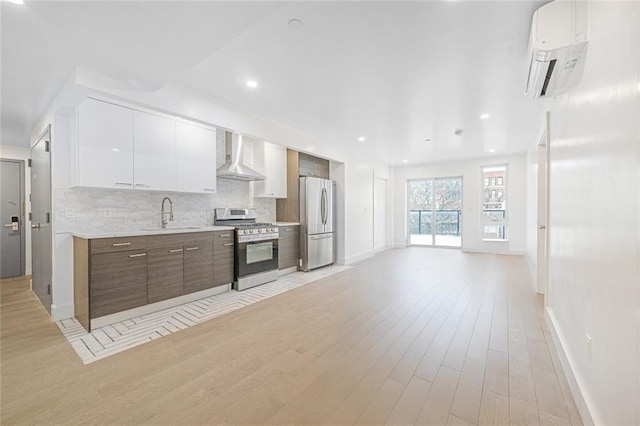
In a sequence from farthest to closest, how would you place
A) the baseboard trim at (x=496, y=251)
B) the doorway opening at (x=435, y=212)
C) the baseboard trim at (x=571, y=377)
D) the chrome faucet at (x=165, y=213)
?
the doorway opening at (x=435, y=212), the baseboard trim at (x=496, y=251), the chrome faucet at (x=165, y=213), the baseboard trim at (x=571, y=377)

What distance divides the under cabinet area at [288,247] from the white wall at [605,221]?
155 inches

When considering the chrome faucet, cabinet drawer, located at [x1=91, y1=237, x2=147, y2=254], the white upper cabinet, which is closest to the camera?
cabinet drawer, located at [x1=91, y1=237, x2=147, y2=254]

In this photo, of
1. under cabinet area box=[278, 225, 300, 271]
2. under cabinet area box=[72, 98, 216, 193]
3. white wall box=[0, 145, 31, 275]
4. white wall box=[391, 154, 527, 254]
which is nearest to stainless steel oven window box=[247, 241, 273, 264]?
under cabinet area box=[278, 225, 300, 271]

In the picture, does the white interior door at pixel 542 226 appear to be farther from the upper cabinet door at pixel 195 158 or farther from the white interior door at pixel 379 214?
the upper cabinet door at pixel 195 158

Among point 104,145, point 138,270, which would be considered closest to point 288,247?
point 138,270

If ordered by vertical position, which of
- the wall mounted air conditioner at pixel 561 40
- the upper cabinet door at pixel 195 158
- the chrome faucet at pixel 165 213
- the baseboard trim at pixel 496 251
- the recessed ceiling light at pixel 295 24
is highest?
the recessed ceiling light at pixel 295 24

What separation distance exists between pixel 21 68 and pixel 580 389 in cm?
500

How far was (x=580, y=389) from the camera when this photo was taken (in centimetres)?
165

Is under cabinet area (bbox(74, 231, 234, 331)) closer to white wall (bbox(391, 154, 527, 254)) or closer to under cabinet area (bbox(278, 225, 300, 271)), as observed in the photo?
under cabinet area (bbox(278, 225, 300, 271))

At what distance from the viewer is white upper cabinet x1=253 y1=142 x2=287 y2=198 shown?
5016 millimetres

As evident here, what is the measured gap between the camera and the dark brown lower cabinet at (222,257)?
3.85 metres

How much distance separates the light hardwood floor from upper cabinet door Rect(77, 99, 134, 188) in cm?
164

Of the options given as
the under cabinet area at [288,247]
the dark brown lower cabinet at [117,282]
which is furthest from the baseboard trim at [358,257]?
the dark brown lower cabinet at [117,282]

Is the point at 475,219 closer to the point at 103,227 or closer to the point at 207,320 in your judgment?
the point at 207,320
